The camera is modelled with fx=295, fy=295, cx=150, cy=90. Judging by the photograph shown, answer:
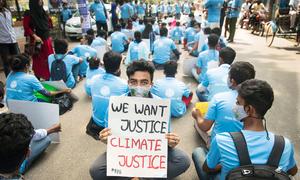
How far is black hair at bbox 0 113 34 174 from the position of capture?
1908 millimetres

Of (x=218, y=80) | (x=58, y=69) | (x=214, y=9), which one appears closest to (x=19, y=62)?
(x=58, y=69)

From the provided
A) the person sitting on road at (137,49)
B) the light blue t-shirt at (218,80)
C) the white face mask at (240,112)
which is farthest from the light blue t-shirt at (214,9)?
the white face mask at (240,112)

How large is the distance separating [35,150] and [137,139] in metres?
1.74

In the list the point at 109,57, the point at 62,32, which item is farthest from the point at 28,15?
the point at 62,32

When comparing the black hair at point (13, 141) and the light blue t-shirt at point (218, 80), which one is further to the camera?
the light blue t-shirt at point (218, 80)

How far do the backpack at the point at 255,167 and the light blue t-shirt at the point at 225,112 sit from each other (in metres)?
0.87

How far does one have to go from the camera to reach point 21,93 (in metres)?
4.20

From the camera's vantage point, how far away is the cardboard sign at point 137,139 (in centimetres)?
240

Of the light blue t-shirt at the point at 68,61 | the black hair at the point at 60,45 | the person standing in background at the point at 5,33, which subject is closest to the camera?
the black hair at the point at 60,45

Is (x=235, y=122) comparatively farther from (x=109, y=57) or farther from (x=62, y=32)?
(x=62, y=32)

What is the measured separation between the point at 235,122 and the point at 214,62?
286cm

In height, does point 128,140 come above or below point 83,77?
above

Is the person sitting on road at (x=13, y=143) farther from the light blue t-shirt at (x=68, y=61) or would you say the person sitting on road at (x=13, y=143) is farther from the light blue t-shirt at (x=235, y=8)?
the light blue t-shirt at (x=235, y=8)

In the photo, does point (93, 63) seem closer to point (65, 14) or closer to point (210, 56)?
point (210, 56)
